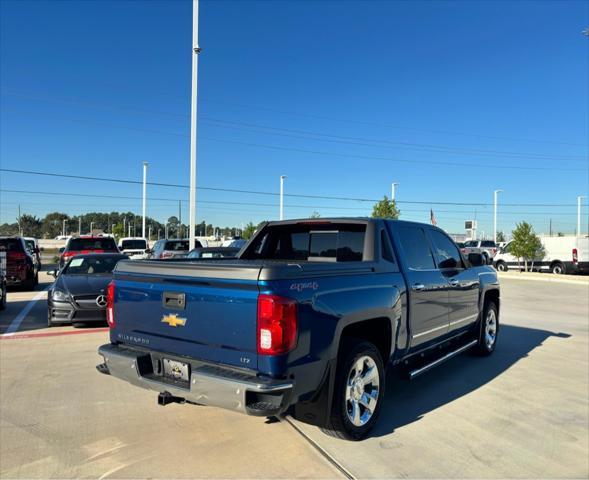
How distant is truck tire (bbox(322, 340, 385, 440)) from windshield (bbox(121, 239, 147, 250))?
1026 inches

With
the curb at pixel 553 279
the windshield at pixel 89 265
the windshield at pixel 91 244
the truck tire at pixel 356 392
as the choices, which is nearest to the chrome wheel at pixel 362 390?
the truck tire at pixel 356 392

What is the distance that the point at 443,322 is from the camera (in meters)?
5.29

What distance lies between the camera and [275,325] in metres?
Answer: 3.09

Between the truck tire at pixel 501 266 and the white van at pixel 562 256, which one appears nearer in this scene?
the white van at pixel 562 256

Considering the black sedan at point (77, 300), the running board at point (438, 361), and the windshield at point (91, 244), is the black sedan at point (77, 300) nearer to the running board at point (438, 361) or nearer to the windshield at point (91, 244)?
the running board at point (438, 361)

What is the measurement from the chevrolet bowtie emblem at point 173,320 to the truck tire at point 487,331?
181 inches

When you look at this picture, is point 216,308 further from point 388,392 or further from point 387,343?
point 388,392

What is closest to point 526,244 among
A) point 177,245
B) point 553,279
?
point 553,279

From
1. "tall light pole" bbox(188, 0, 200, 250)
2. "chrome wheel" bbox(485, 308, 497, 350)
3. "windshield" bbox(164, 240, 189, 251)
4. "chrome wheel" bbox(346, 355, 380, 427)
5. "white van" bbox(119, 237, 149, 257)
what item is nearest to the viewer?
"chrome wheel" bbox(346, 355, 380, 427)

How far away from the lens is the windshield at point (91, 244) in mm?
16625

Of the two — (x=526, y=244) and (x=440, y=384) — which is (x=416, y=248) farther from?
(x=526, y=244)

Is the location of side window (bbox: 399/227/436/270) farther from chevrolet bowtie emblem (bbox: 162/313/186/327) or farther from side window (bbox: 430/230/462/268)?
chevrolet bowtie emblem (bbox: 162/313/186/327)

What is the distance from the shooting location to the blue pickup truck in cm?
313

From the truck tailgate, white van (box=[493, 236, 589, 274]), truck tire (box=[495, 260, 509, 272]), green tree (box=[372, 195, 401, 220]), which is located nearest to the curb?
white van (box=[493, 236, 589, 274])
